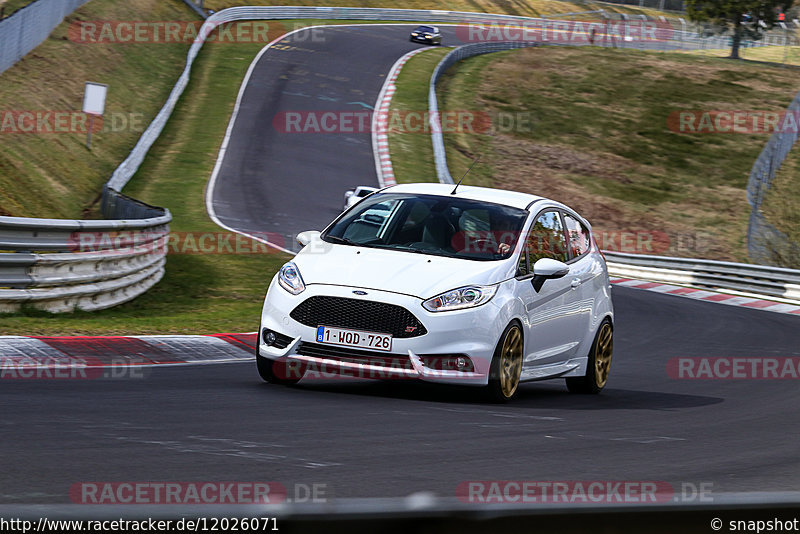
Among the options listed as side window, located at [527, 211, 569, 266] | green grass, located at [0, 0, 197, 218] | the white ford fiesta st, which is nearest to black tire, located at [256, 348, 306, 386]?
the white ford fiesta st

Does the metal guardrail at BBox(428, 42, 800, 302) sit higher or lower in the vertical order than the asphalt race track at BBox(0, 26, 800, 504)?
lower

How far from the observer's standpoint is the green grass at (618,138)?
131 feet

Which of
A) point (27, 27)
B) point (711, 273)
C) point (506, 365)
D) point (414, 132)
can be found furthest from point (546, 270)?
point (414, 132)

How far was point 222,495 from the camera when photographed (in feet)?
16.4

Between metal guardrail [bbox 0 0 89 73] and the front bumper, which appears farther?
metal guardrail [bbox 0 0 89 73]

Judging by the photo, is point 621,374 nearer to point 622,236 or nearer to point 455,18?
point 622,236

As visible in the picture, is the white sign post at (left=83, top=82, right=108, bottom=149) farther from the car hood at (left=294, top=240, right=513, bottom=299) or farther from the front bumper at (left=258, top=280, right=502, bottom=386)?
the front bumper at (left=258, top=280, right=502, bottom=386)

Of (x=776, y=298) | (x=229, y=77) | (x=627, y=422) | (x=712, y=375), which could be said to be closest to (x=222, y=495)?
(x=627, y=422)

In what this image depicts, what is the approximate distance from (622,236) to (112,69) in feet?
62.4

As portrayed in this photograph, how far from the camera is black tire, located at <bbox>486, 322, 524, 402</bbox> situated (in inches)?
338

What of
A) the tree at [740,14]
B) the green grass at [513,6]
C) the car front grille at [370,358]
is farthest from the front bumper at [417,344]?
the green grass at [513,6]

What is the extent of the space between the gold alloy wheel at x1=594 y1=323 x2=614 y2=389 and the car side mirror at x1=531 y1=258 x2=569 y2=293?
1412 mm

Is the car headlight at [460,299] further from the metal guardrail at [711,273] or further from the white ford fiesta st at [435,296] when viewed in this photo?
the metal guardrail at [711,273]

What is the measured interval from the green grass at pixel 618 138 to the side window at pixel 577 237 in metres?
26.4
